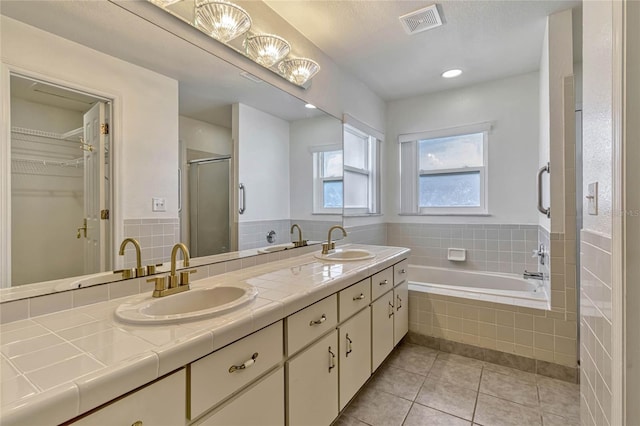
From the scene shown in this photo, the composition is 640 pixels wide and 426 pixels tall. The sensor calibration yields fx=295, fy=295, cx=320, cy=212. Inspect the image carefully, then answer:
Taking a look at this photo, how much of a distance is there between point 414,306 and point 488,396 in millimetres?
799

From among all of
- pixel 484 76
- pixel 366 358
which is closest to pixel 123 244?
pixel 366 358

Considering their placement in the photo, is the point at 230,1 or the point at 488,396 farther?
the point at 488,396

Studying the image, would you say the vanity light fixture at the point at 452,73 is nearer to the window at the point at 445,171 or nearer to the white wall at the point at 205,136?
the window at the point at 445,171

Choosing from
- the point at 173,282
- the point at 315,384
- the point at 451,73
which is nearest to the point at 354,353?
the point at 315,384

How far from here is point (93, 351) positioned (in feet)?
2.38

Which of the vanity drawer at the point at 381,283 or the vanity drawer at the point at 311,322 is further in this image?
the vanity drawer at the point at 381,283

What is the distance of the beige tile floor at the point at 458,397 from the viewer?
5.32ft

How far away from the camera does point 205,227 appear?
1.56 meters

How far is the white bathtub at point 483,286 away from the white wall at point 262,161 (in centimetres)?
142

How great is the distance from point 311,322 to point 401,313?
1285mm

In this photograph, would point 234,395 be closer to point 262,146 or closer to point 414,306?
point 262,146

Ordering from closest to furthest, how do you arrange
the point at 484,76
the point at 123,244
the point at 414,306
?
the point at 123,244
the point at 414,306
the point at 484,76

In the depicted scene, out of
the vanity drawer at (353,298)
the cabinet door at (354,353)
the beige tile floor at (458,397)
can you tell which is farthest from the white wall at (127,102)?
the beige tile floor at (458,397)

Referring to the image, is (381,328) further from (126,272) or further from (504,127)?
(504,127)
